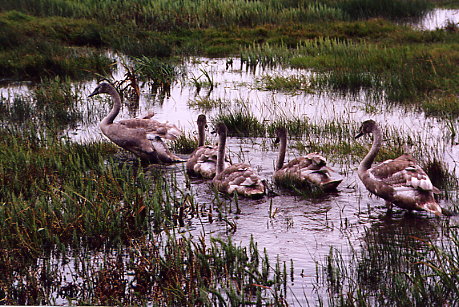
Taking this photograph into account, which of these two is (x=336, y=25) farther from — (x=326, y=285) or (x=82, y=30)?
(x=326, y=285)

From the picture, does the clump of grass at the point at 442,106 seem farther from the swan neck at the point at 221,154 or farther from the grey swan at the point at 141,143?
the grey swan at the point at 141,143

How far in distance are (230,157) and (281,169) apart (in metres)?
1.82

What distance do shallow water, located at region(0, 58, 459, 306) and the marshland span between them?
4 cm

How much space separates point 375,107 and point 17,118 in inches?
322

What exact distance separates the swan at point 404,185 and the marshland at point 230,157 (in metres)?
0.27

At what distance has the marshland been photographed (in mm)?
6246

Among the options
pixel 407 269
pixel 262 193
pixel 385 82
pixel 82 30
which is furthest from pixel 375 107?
pixel 82 30

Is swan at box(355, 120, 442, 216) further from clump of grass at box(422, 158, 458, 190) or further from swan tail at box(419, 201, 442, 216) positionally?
clump of grass at box(422, 158, 458, 190)

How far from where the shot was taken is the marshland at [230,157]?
6246 mm

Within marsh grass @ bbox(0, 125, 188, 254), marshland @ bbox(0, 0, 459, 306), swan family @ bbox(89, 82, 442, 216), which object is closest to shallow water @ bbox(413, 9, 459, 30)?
marshland @ bbox(0, 0, 459, 306)

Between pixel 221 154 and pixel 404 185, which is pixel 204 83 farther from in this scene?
pixel 404 185

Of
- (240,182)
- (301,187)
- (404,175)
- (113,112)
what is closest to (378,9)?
(113,112)

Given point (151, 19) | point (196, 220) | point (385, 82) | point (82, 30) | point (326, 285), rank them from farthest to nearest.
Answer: point (151, 19), point (82, 30), point (385, 82), point (196, 220), point (326, 285)

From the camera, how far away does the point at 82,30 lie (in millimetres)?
23891
